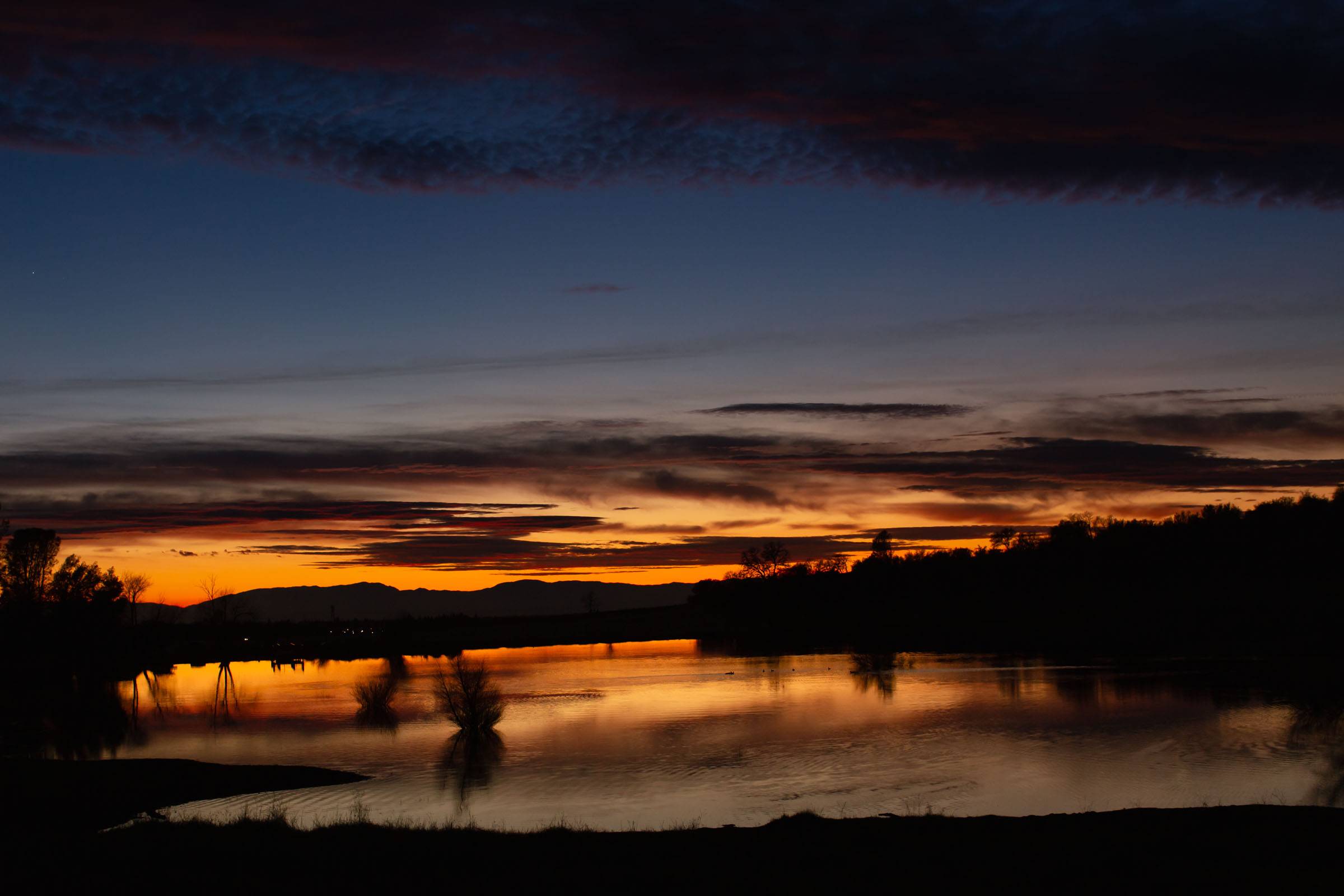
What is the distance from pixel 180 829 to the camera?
20578mm

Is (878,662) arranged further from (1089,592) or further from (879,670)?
(1089,592)

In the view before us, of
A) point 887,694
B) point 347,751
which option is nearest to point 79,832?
point 347,751

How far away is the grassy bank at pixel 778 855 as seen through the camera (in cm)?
1573

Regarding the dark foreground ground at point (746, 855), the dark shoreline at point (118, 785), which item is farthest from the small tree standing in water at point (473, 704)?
the dark foreground ground at point (746, 855)

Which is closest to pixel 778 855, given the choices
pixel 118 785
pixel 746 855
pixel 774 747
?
pixel 746 855

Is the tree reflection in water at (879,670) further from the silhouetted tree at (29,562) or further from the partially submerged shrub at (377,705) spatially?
the silhouetted tree at (29,562)

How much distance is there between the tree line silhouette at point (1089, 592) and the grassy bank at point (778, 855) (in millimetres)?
62485

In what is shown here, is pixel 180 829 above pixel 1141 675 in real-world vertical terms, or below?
above

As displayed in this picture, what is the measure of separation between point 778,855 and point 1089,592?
12064 cm

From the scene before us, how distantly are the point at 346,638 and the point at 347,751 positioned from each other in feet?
354

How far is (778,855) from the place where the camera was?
1733cm

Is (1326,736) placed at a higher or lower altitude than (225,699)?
higher

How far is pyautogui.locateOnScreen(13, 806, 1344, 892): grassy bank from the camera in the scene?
15734 millimetres

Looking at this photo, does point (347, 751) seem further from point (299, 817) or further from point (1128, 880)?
point (1128, 880)
